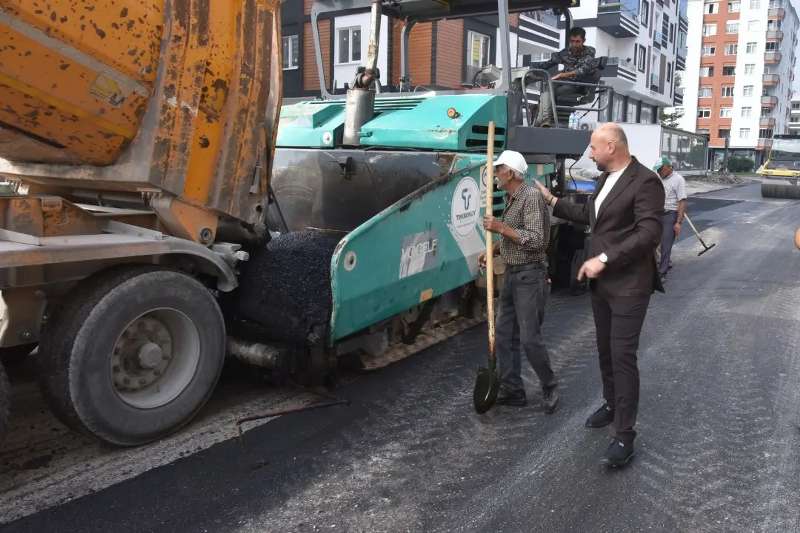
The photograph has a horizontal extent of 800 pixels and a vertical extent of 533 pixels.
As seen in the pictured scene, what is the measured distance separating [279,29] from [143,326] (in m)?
1.96

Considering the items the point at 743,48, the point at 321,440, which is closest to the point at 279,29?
the point at 321,440

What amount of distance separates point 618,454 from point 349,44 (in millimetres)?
19563

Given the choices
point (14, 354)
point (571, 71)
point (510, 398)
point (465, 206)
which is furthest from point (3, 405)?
point (571, 71)

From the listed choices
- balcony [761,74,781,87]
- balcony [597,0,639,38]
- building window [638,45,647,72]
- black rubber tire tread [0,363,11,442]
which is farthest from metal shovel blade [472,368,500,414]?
balcony [761,74,781,87]

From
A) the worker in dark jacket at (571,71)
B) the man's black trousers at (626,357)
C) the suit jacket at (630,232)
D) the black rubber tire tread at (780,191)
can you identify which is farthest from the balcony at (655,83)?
the man's black trousers at (626,357)

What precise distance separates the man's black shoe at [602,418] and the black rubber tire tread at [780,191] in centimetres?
2494

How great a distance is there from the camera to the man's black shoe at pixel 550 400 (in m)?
4.35

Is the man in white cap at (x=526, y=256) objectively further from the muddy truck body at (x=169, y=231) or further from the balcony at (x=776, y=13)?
the balcony at (x=776, y=13)

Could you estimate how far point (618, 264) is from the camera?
11.7ft

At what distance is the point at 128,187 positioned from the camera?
3783 millimetres

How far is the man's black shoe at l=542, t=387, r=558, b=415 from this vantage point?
4.35 meters

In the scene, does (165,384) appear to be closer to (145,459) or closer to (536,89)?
(145,459)

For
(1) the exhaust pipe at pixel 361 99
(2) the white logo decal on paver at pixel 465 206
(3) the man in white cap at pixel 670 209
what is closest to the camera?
(2) the white logo decal on paver at pixel 465 206

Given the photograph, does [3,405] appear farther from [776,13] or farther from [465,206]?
[776,13]
